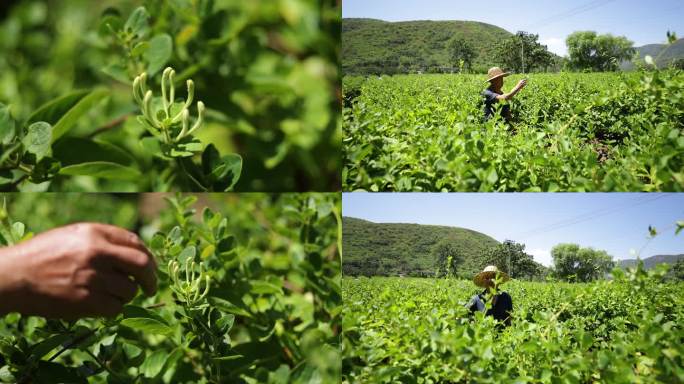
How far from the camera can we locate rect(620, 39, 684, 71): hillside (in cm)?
183

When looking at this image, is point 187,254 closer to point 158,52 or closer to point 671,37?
point 158,52

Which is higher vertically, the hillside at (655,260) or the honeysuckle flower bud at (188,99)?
the honeysuckle flower bud at (188,99)

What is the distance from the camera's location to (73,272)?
1.60 metres

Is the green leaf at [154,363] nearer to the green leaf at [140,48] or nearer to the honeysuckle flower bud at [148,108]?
the honeysuckle flower bud at [148,108]

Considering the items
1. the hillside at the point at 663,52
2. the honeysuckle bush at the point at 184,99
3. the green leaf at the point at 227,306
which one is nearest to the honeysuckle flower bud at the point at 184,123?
the honeysuckle bush at the point at 184,99

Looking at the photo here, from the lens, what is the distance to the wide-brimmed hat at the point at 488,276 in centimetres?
190

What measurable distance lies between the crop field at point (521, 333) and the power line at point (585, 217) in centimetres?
15

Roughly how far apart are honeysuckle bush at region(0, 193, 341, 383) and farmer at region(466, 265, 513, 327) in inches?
16.3

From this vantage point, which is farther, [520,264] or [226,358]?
[520,264]

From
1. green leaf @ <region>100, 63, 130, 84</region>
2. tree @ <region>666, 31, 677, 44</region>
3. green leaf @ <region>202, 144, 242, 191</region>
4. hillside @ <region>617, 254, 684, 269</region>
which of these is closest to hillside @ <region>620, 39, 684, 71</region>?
tree @ <region>666, 31, 677, 44</region>

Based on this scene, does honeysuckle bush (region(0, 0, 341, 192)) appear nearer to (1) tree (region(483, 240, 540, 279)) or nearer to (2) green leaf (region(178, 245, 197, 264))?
(2) green leaf (region(178, 245, 197, 264))

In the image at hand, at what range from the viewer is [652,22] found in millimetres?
1849

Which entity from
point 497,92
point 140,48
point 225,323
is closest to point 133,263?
point 225,323

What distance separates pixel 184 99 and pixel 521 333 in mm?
1171
